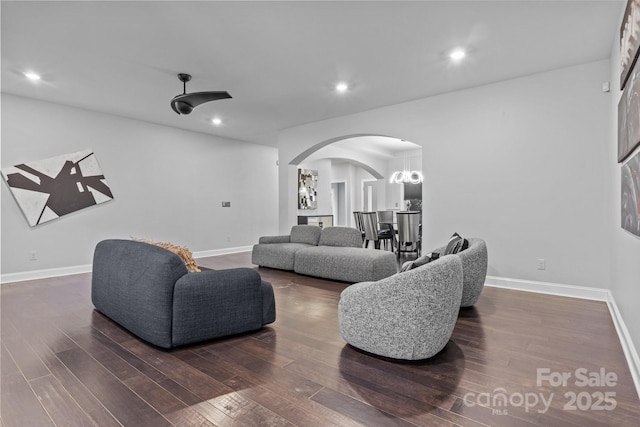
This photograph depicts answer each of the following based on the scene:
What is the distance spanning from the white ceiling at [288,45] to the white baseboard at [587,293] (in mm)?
2619

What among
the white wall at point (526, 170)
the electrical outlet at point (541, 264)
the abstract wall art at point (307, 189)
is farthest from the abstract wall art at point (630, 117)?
the abstract wall art at point (307, 189)

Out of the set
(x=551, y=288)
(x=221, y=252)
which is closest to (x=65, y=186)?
(x=221, y=252)

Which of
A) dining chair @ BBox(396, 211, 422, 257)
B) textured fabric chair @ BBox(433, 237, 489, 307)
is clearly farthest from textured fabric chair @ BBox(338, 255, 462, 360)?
dining chair @ BBox(396, 211, 422, 257)

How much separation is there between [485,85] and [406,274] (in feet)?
11.7

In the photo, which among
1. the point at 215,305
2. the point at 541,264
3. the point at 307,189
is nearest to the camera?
the point at 215,305

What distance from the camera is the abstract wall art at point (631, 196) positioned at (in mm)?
1979

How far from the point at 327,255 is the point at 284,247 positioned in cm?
98

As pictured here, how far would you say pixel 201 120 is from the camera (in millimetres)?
6156

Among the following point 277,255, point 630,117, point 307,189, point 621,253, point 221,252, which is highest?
point 630,117

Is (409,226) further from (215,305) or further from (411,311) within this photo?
(215,305)

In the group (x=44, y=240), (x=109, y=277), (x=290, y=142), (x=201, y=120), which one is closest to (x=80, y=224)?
(x=44, y=240)

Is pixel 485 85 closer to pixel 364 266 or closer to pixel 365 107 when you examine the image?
pixel 365 107

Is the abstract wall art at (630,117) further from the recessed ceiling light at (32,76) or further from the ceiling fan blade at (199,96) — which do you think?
the recessed ceiling light at (32,76)

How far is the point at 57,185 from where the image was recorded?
5082 mm
